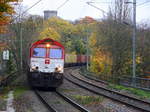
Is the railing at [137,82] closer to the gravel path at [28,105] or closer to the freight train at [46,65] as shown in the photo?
the freight train at [46,65]

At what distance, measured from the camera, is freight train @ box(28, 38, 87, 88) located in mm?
20656

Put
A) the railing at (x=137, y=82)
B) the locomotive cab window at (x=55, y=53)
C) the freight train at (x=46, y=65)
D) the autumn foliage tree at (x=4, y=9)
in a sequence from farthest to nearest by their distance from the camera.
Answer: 1. the railing at (x=137, y=82)
2. the locomotive cab window at (x=55, y=53)
3. the freight train at (x=46, y=65)
4. the autumn foliage tree at (x=4, y=9)

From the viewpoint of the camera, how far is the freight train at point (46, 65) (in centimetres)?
2066

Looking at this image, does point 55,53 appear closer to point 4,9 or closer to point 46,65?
point 46,65

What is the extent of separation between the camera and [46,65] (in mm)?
20812

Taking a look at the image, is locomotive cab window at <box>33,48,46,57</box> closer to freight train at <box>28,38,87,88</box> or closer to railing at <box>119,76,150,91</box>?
freight train at <box>28,38,87,88</box>

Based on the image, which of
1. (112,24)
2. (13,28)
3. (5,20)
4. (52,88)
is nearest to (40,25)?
(13,28)

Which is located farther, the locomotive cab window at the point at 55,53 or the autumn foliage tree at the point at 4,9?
the locomotive cab window at the point at 55,53

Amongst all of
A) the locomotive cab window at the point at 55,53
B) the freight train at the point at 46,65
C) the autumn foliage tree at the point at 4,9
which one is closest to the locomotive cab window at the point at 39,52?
the freight train at the point at 46,65

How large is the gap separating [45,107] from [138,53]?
23770 mm

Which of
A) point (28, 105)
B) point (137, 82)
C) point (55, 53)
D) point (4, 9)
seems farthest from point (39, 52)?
point (137, 82)

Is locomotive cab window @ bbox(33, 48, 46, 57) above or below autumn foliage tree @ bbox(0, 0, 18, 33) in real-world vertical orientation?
below

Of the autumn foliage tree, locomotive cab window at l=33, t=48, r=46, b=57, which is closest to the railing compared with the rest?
locomotive cab window at l=33, t=48, r=46, b=57

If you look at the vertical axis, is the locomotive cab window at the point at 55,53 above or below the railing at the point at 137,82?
above
